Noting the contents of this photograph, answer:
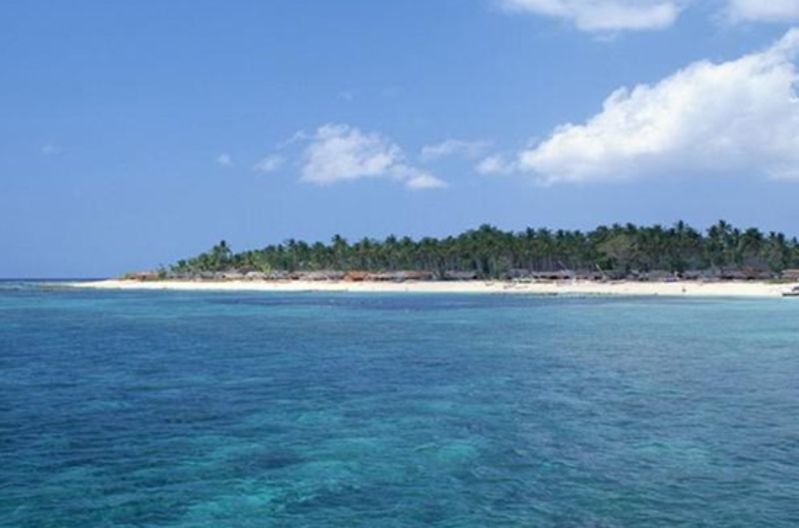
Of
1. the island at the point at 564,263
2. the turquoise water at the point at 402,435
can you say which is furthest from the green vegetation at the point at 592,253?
the turquoise water at the point at 402,435

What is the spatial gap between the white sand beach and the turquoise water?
256 ft

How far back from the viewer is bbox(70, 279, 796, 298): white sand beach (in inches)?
4712

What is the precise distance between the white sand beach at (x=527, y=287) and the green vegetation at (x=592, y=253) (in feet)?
48.7

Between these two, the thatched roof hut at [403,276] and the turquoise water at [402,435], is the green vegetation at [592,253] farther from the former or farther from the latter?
the turquoise water at [402,435]

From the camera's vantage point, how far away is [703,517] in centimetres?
1450

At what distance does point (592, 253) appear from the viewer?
168875 mm

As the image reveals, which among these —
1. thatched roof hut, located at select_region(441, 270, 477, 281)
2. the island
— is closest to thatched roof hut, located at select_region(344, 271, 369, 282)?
the island

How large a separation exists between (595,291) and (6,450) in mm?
123804

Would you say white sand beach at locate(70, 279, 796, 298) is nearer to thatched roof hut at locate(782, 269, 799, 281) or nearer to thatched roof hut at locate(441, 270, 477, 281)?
thatched roof hut at locate(441, 270, 477, 281)

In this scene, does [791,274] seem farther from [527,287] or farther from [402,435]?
[402,435]

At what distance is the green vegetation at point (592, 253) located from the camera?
521 feet

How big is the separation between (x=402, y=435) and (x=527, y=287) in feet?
418

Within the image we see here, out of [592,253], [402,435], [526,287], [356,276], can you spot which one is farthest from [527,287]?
[402,435]

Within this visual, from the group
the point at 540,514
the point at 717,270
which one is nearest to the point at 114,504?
the point at 540,514
